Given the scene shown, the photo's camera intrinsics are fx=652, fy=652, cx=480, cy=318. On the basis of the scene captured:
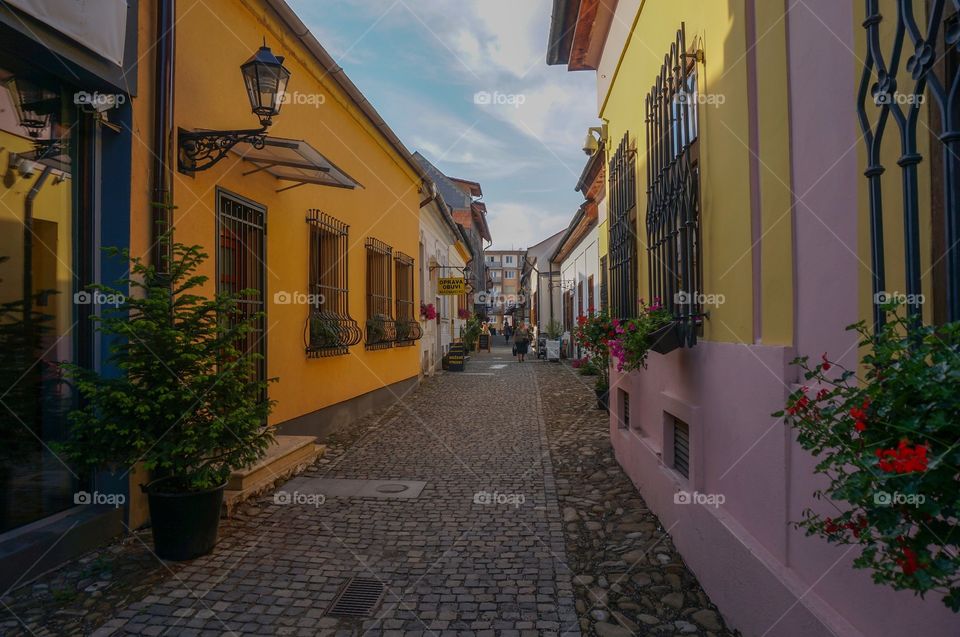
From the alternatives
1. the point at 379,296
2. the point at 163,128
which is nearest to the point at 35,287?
the point at 163,128

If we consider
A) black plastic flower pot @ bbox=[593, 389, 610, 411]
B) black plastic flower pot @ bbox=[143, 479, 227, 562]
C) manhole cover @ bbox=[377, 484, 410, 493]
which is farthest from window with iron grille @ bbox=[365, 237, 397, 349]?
black plastic flower pot @ bbox=[143, 479, 227, 562]

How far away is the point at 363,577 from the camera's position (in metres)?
3.90

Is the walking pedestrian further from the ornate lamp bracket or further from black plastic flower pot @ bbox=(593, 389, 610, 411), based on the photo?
the ornate lamp bracket

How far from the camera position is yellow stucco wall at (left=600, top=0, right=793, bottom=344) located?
2.98 m

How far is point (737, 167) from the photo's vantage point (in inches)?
137

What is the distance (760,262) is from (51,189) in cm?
419

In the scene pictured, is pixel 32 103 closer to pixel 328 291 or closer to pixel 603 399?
pixel 328 291

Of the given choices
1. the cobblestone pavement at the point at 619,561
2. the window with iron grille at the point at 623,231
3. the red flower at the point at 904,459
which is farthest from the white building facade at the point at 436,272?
the red flower at the point at 904,459

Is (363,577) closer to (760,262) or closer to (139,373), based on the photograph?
(139,373)

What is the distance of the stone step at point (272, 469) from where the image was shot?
5.07 meters

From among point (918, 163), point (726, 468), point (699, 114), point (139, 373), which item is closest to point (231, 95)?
point (139, 373)

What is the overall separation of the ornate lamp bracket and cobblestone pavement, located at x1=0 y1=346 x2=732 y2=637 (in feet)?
8.90

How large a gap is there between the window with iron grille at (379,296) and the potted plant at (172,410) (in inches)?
238

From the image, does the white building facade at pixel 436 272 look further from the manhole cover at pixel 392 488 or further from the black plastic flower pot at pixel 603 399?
the manhole cover at pixel 392 488
